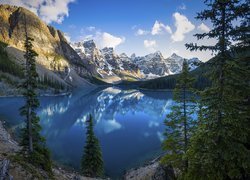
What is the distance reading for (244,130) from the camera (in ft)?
35.9

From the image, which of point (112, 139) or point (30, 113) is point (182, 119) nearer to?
point (30, 113)

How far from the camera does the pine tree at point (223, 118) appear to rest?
10.3 meters

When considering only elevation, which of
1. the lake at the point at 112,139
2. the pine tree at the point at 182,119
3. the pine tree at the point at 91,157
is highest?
the pine tree at the point at 182,119

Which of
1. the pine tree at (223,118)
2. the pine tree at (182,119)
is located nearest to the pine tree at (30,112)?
the pine tree at (182,119)

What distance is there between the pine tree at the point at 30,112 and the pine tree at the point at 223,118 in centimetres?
1599

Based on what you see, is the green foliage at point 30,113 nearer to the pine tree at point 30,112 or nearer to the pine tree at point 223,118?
the pine tree at point 30,112

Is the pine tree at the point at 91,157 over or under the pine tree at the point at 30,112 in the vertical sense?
under

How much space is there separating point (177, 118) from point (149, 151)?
25.1m

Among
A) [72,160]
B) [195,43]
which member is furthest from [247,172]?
[72,160]

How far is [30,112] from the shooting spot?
20219 millimetres

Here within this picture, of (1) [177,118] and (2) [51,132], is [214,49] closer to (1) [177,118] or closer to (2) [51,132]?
(1) [177,118]

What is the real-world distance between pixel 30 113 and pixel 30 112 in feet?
0.35

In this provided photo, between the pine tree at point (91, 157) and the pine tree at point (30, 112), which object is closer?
the pine tree at point (30, 112)

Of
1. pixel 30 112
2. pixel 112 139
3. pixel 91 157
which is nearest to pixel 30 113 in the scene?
pixel 30 112
